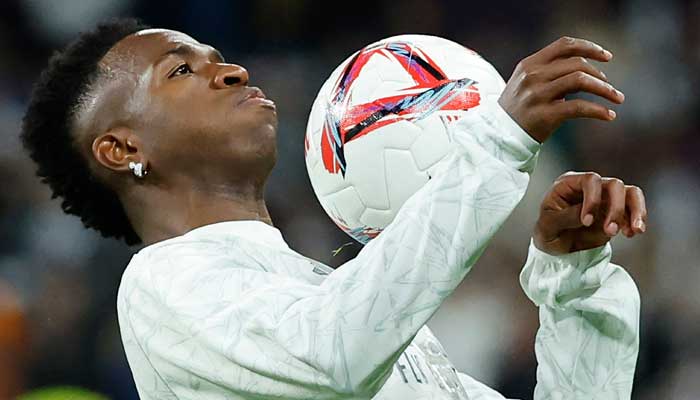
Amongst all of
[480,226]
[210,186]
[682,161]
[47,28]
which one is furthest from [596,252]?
[47,28]

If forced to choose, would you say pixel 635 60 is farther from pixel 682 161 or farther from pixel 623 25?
pixel 682 161

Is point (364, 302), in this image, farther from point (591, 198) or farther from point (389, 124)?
point (389, 124)

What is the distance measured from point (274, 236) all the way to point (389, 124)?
363 mm

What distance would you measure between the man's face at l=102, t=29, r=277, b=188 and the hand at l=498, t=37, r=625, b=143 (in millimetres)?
938

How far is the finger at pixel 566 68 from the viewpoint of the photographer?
1.90 metres

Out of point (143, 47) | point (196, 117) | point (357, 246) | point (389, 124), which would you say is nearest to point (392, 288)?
point (389, 124)

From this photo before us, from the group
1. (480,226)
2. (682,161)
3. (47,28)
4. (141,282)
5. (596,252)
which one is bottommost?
(47,28)

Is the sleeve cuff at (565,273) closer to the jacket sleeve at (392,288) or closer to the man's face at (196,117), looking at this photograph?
the jacket sleeve at (392,288)

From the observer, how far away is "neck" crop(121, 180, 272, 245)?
275 cm

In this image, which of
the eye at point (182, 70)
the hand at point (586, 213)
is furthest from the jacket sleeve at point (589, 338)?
the eye at point (182, 70)

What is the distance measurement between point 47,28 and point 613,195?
174 inches

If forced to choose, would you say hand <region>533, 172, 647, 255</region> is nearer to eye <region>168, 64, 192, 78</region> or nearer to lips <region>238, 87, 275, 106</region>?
lips <region>238, 87, 275, 106</region>

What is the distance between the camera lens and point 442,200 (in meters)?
1.96

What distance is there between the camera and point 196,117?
2.75 metres
